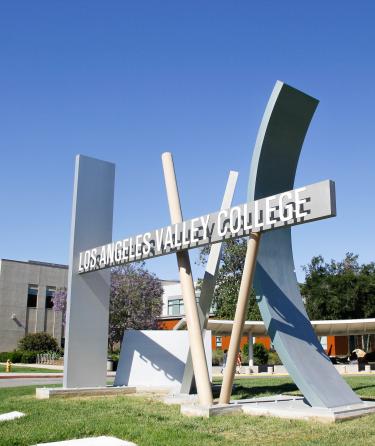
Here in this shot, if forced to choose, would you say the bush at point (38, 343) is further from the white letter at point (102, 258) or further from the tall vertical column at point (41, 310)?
the white letter at point (102, 258)

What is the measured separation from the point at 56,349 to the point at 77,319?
29.7 m

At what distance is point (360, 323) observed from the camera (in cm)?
3044

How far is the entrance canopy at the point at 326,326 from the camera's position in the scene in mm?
29531

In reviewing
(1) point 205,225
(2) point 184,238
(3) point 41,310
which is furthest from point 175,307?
(1) point 205,225

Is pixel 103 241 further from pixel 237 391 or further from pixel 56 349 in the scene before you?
pixel 56 349

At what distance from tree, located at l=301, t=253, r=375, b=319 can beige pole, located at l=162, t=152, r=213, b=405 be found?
3429 centimetres

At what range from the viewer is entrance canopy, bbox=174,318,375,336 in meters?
29.5

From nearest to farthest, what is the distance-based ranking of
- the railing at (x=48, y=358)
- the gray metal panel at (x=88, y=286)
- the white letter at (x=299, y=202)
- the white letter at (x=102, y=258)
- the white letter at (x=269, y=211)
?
the white letter at (x=299, y=202) < the white letter at (x=269, y=211) < the white letter at (x=102, y=258) < the gray metal panel at (x=88, y=286) < the railing at (x=48, y=358)

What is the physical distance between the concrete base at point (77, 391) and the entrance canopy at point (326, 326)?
13.6 meters

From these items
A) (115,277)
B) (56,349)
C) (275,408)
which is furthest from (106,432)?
(56,349)

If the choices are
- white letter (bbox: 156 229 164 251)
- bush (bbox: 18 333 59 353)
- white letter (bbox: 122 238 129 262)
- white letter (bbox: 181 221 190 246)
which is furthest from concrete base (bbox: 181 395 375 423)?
bush (bbox: 18 333 59 353)

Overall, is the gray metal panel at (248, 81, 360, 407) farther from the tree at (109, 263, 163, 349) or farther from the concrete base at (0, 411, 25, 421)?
the tree at (109, 263, 163, 349)

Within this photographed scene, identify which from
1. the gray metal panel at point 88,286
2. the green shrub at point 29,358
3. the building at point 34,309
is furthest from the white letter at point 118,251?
the building at point 34,309

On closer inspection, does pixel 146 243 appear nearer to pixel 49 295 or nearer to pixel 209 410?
pixel 209 410
